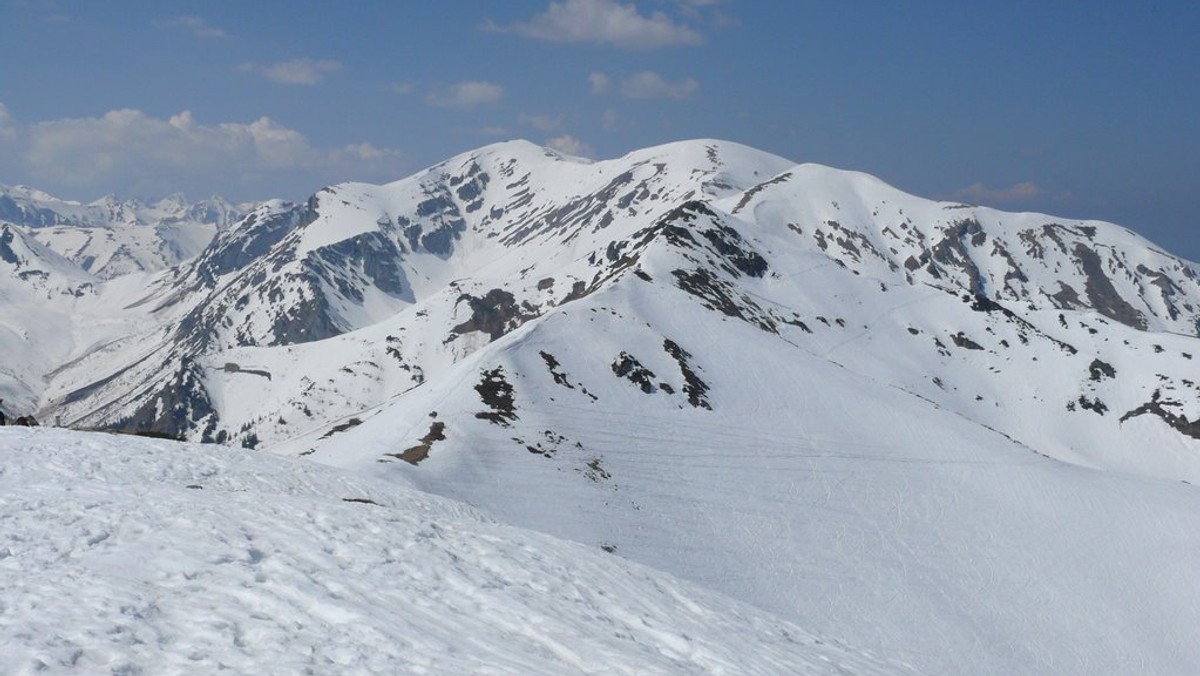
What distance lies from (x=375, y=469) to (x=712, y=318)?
6693cm

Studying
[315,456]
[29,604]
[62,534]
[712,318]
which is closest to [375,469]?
[315,456]

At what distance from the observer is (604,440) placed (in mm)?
64062

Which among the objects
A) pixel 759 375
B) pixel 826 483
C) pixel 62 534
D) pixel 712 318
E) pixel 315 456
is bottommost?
pixel 315 456

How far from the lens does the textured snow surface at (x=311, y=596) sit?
11.6m

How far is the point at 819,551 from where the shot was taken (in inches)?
2111

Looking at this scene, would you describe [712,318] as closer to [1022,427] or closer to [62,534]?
[1022,427]

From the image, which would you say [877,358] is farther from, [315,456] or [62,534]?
[62,534]

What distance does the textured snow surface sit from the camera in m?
11.6

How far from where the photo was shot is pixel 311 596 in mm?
13875

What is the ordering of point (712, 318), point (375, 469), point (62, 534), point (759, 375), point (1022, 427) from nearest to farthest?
point (62, 534)
point (375, 469)
point (759, 375)
point (712, 318)
point (1022, 427)

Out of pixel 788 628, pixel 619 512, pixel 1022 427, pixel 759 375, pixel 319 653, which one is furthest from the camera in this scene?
pixel 1022 427

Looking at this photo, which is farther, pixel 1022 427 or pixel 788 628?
pixel 1022 427

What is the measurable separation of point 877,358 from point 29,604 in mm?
131177

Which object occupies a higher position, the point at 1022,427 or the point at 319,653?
the point at 1022,427
